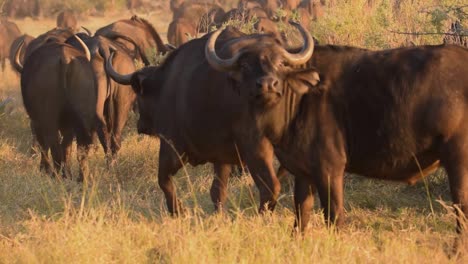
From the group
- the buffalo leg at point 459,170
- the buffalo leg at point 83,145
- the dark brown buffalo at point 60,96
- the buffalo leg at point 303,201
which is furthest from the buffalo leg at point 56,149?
the buffalo leg at point 459,170

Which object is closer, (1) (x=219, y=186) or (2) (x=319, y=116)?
(2) (x=319, y=116)

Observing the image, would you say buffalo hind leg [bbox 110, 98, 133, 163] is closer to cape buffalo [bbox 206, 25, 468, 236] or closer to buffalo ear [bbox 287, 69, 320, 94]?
cape buffalo [bbox 206, 25, 468, 236]

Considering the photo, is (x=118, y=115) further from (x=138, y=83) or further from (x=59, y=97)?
(x=138, y=83)

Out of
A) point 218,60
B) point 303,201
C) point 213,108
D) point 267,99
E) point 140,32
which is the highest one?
point 218,60

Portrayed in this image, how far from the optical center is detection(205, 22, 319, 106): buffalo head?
222 inches

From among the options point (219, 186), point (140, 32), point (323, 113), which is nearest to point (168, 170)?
point (219, 186)

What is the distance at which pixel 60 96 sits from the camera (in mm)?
9969

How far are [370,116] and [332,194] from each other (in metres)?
0.55

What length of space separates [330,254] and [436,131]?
100 cm

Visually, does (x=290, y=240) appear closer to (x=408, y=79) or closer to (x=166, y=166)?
(x=408, y=79)

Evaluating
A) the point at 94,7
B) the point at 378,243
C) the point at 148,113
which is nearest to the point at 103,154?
the point at 148,113

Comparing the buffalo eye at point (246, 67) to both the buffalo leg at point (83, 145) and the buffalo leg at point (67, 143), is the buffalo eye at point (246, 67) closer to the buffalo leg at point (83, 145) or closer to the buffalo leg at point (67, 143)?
the buffalo leg at point (83, 145)

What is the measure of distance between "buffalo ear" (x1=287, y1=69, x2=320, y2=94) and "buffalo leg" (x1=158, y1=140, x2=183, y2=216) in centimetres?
185

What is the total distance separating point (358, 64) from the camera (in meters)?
6.11
